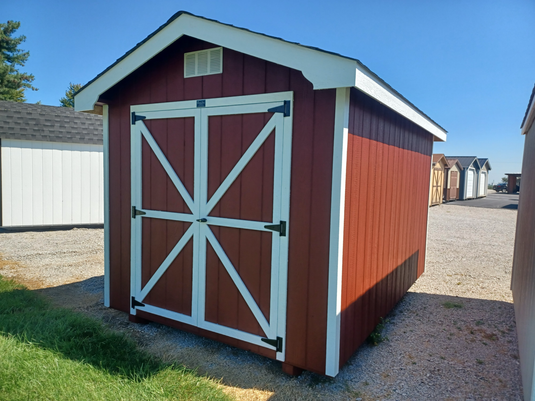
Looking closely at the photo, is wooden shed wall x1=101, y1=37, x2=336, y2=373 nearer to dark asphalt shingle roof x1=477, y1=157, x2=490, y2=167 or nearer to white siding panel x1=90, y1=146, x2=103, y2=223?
white siding panel x1=90, y1=146, x2=103, y2=223

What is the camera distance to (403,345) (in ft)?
11.8

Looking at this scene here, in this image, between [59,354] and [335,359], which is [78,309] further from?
[335,359]

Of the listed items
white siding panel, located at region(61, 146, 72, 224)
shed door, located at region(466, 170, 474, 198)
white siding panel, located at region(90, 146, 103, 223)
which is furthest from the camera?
shed door, located at region(466, 170, 474, 198)

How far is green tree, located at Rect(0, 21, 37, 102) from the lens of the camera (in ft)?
68.2

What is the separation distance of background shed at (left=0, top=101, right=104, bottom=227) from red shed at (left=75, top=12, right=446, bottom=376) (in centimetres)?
675

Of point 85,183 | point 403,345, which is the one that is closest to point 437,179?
point 85,183

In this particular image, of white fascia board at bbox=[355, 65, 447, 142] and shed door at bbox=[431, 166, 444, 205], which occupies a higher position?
white fascia board at bbox=[355, 65, 447, 142]

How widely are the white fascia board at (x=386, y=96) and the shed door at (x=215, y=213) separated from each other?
2.02 ft

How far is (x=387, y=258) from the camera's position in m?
4.02

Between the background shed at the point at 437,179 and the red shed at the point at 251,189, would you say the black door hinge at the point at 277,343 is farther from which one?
the background shed at the point at 437,179

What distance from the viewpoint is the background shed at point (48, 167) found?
9242 millimetres

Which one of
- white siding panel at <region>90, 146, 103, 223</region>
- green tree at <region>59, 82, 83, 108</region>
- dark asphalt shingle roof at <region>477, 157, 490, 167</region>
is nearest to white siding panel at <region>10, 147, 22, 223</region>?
white siding panel at <region>90, 146, 103, 223</region>

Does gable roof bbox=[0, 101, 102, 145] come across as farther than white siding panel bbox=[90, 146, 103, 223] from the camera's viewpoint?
No

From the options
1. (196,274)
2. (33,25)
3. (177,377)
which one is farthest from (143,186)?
(33,25)
